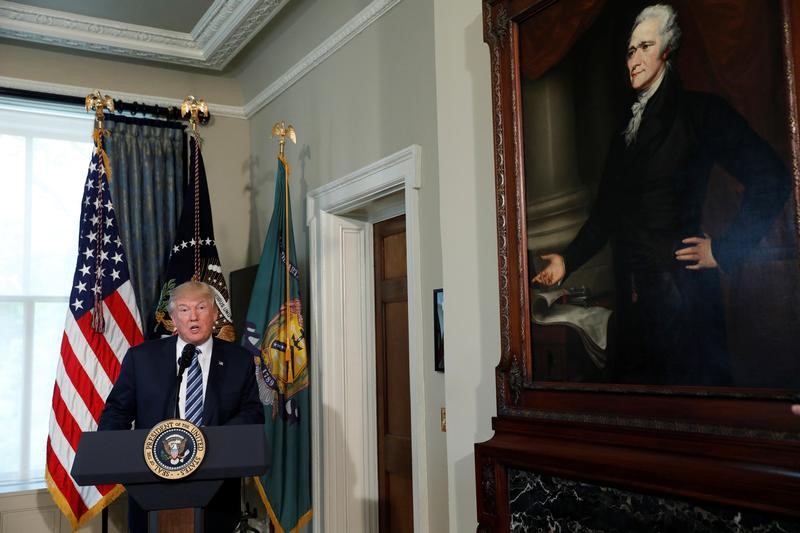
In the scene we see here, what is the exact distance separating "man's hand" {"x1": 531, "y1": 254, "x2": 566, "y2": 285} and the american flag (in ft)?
8.98

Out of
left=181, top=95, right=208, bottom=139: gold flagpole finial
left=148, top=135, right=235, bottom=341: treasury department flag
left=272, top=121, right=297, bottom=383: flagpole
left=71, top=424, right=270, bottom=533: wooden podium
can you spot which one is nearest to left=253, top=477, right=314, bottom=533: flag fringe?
left=272, top=121, right=297, bottom=383: flagpole

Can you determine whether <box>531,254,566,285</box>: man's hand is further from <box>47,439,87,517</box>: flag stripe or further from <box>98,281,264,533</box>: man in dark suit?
<box>47,439,87,517</box>: flag stripe

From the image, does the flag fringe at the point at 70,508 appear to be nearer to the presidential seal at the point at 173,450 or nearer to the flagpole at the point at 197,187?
the flagpole at the point at 197,187

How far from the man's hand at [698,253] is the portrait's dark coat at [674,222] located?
1 centimetres

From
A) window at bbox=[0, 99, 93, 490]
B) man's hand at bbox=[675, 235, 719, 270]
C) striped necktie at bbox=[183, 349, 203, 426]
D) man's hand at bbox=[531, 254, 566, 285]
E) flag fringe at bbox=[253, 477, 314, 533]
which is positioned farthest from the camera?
window at bbox=[0, 99, 93, 490]

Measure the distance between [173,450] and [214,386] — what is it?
0.71 m

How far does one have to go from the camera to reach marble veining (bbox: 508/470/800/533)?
1.47m

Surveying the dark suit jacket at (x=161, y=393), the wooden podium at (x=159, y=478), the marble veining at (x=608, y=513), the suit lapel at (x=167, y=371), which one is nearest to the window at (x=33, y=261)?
the dark suit jacket at (x=161, y=393)

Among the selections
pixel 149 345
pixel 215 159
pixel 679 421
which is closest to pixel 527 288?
pixel 679 421

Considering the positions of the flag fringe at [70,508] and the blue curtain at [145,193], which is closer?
the flag fringe at [70,508]

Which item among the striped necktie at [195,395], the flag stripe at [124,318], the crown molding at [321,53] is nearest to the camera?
the striped necktie at [195,395]

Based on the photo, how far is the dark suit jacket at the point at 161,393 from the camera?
2.77 meters

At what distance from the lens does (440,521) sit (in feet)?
9.74

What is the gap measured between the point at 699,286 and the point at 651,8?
2.13 ft
